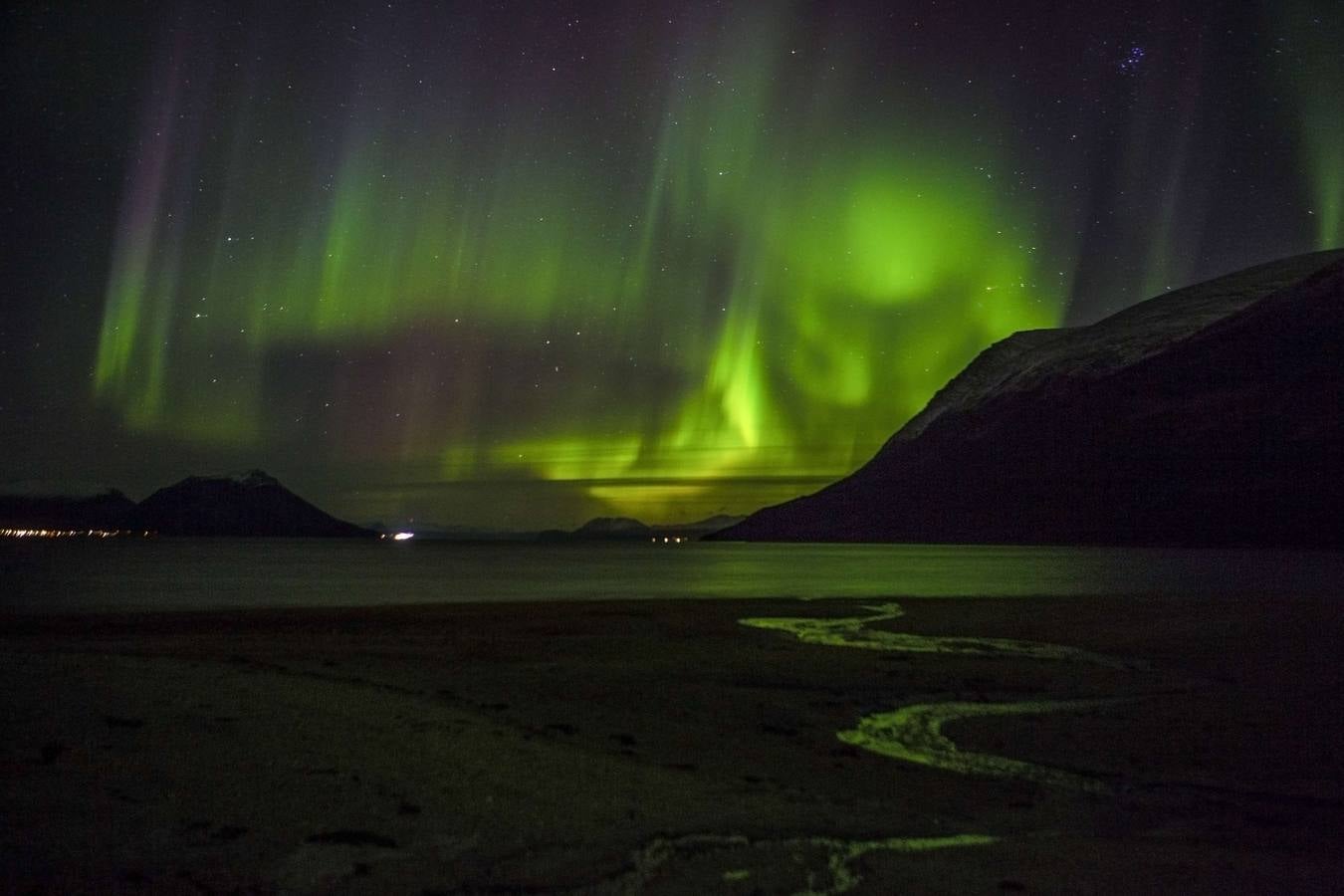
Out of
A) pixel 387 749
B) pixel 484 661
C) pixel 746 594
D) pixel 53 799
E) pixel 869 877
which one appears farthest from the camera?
pixel 746 594

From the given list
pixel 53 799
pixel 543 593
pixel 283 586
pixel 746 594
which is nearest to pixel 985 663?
pixel 53 799

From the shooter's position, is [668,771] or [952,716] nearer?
[668,771]

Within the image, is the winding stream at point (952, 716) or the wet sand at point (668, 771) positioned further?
the winding stream at point (952, 716)

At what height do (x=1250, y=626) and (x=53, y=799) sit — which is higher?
(x=1250, y=626)

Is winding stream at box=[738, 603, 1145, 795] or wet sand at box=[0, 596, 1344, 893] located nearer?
wet sand at box=[0, 596, 1344, 893]

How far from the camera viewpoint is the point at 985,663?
22.5 metres

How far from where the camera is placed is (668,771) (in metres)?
11.5

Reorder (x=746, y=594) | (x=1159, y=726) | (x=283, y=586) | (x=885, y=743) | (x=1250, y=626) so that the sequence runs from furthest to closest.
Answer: (x=283, y=586) < (x=746, y=594) < (x=1250, y=626) < (x=1159, y=726) < (x=885, y=743)

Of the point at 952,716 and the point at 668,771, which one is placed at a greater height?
the point at 952,716

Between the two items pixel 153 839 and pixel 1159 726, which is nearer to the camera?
pixel 153 839

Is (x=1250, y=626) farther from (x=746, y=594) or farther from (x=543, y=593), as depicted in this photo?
(x=543, y=593)

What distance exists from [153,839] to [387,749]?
395cm

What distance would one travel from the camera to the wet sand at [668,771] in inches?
308

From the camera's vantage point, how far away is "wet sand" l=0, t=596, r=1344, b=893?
7.83 meters
